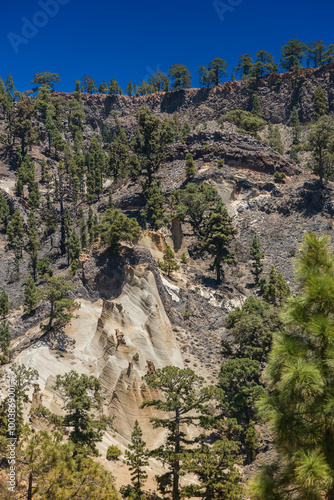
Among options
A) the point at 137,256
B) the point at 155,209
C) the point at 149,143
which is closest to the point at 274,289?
the point at 137,256

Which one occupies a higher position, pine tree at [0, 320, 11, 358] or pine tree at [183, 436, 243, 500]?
pine tree at [0, 320, 11, 358]

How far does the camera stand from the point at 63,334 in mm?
41219

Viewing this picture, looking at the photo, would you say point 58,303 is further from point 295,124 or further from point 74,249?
point 295,124

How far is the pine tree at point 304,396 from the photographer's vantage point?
697 centimetres

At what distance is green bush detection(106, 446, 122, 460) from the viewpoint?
3108 cm

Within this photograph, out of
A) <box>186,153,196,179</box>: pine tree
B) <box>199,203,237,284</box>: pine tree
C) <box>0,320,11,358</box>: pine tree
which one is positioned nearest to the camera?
<box>0,320,11,358</box>: pine tree

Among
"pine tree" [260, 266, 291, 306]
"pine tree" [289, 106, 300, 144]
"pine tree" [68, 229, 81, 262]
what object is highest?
"pine tree" [289, 106, 300, 144]

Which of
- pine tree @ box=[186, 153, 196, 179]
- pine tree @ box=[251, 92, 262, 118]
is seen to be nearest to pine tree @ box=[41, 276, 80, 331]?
pine tree @ box=[186, 153, 196, 179]

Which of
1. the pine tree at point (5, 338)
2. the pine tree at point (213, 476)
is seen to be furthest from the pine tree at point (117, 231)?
the pine tree at point (213, 476)

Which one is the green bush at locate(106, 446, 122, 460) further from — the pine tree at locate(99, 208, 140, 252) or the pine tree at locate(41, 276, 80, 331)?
the pine tree at locate(99, 208, 140, 252)

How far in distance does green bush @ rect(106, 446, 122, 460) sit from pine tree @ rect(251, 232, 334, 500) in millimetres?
26523

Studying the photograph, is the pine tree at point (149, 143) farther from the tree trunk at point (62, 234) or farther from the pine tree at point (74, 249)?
the tree trunk at point (62, 234)

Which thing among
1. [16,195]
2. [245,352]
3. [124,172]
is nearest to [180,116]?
[124,172]

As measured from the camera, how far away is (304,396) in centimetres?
736
